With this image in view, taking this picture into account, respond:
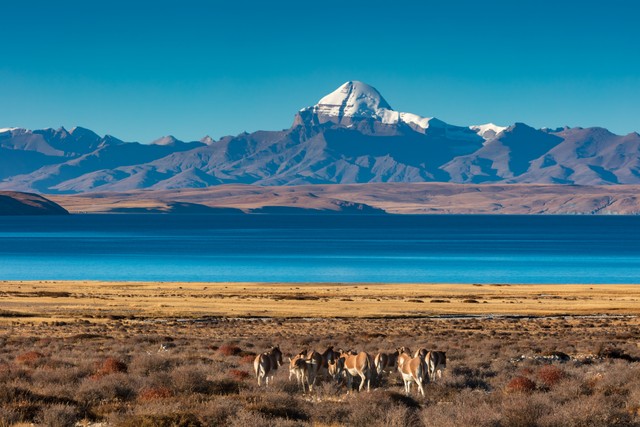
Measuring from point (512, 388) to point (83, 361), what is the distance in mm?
11389

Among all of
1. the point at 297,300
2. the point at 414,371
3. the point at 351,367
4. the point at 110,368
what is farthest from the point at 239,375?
the point at 297,300

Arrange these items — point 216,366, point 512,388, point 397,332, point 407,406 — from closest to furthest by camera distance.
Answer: point 407,406, point 512,388, point 216,366, point 397,332

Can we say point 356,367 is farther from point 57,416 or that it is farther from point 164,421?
point 57,416

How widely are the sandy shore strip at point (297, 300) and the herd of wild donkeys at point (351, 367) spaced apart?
28.4 metres

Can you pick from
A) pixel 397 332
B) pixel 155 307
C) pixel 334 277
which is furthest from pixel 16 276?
pixel 397 332

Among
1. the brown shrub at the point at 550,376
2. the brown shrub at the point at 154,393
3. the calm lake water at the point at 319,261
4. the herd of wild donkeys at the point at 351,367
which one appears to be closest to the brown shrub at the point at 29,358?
the brown shrub at the point at 154,393

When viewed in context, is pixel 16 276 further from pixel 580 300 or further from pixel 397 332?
pixel 397 332

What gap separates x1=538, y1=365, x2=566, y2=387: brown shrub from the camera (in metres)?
21.7

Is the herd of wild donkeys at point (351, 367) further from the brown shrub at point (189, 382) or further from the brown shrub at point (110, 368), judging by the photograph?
the brown shrub at point (110, 368)

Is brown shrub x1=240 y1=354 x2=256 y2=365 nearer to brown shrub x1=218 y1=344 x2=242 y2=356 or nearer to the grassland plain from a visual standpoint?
the grassland plain

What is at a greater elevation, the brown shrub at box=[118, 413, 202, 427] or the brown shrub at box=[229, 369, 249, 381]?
the brown shrub at box=[118, 413, 202, 427]

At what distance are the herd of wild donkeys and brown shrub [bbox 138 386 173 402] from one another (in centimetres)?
241

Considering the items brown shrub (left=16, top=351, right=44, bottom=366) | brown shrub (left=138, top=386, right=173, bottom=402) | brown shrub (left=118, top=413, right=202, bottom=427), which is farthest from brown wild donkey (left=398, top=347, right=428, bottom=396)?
brown shrub (left=16, top=351, right=44, bottom=366)

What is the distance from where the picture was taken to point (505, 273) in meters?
109
